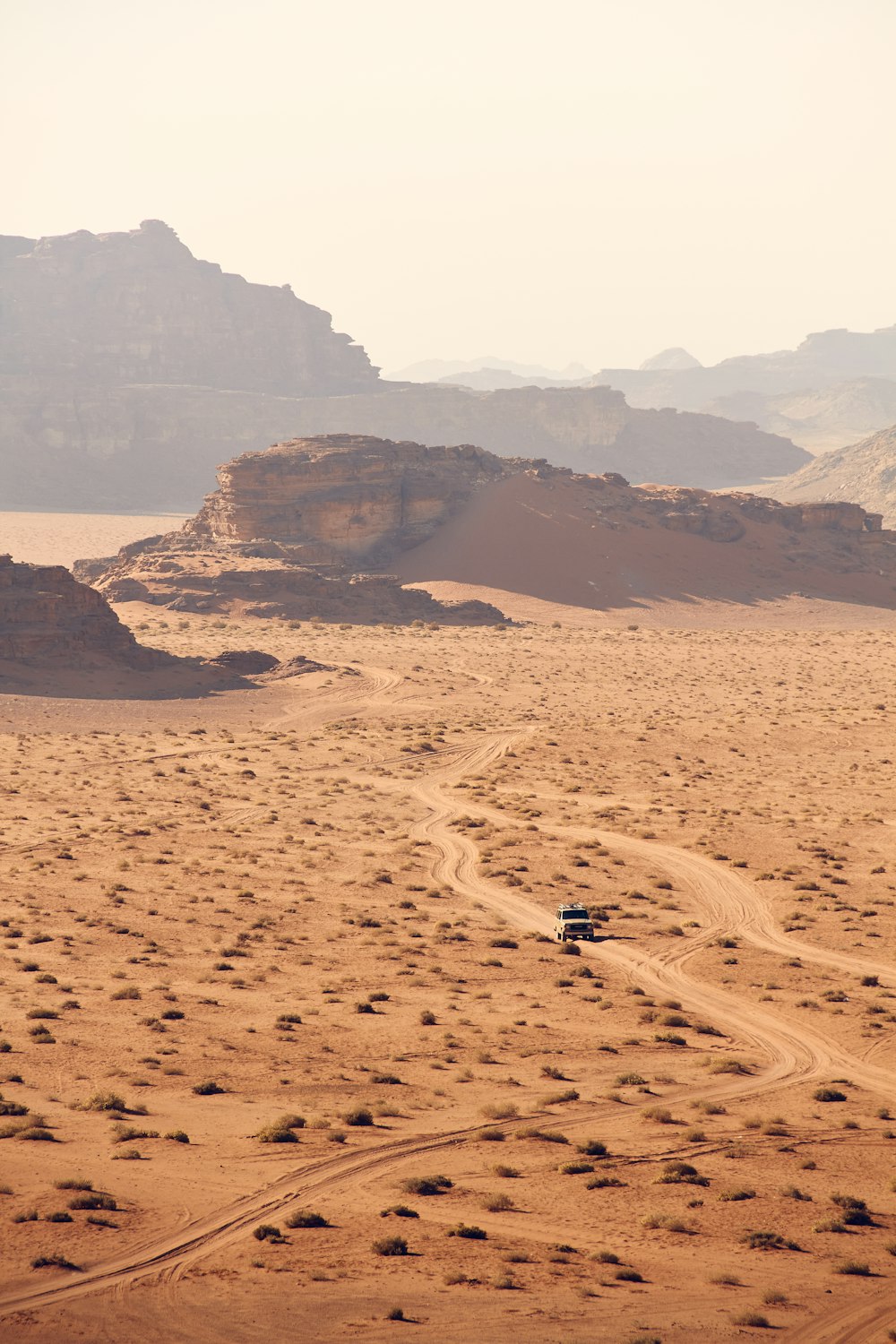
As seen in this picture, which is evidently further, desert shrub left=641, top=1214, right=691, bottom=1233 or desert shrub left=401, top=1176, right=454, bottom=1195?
desert shrub left=401, top=1176, right=454, bottom=1195

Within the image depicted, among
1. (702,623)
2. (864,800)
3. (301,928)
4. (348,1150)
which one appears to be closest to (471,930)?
(301,928)

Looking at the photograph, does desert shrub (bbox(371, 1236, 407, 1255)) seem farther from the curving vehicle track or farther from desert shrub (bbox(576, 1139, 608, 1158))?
desert shrub (bbox(576, 1139, 608, 1158))

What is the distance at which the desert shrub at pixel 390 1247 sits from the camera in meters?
13.2

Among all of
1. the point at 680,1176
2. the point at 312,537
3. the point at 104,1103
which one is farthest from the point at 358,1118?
the point at 312,537

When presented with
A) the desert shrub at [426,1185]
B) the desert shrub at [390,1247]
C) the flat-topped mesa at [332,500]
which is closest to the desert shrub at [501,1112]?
the desert shrub at [426,1185]

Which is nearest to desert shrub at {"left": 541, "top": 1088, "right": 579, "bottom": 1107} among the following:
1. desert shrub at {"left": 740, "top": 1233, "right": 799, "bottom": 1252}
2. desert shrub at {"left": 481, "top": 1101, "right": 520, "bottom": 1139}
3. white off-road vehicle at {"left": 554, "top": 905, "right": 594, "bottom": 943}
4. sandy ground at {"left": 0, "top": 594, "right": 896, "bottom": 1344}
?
sandy ground at {"left": 0, "top": 594, "right": 896, "bottom": 1344}

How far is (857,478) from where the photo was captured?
159125 mm

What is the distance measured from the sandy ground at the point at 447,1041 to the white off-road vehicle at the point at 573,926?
623 mm

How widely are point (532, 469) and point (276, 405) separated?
9157cm

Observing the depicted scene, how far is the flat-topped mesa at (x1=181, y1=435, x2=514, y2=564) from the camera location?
301ft

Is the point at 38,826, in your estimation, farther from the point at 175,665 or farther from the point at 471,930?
the point at 175,665

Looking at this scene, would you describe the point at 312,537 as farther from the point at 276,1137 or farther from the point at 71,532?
the point at 276,1137

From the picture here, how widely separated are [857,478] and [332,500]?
8437 centimetres

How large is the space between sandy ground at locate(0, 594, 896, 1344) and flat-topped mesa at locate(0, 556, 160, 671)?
11031 millimetres
